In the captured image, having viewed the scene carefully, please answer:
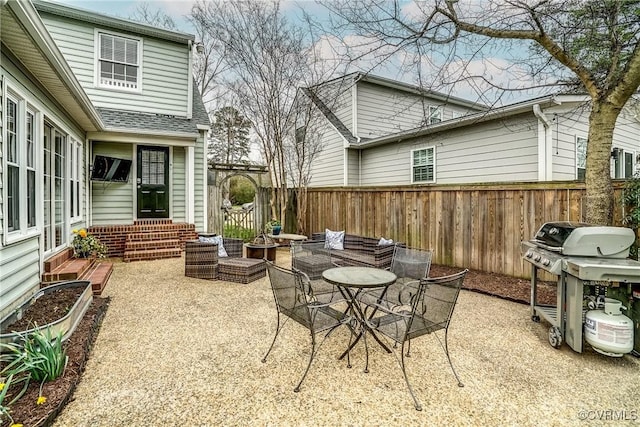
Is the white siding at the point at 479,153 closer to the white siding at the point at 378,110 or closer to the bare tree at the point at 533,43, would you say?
the white siding at the point at 378,110

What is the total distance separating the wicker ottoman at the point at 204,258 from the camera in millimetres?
5762

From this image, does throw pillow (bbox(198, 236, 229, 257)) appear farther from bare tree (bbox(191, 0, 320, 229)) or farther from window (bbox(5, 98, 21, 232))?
bare tree (bbox(191, 0, 320, 229))

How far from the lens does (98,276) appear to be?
5.15m

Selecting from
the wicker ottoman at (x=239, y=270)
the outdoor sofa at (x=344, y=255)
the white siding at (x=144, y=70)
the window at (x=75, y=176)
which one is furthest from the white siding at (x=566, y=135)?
the window at (x=75, y=176)

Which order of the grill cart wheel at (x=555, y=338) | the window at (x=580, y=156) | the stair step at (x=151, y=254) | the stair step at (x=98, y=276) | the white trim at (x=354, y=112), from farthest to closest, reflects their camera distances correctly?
1. the white trim at (x=354, y=112)
2. the stair step at (x=151, y=254)
3. the window at (x=580, y=156)
4. the stair step at (x=98, y=276)
5. the grill cart wheel at (x=555, y=338)

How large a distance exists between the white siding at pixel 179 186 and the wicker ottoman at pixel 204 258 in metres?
3.33

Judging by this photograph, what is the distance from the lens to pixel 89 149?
7.69 metres

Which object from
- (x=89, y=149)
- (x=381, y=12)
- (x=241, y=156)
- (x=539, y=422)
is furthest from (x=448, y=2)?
(x=241, y=156)

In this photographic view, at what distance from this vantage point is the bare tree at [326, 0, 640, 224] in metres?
3.91

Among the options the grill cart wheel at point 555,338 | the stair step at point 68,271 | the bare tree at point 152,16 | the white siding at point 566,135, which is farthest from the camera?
the bare tree at point 152,16

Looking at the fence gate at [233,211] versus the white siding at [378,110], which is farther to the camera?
the white siding at [378,110]

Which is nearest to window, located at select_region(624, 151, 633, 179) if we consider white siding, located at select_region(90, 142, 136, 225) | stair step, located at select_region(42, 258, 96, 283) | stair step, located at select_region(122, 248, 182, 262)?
stair step, located at select_region(122, 248, 182, 262)

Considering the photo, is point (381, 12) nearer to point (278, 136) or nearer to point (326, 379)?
point (326, 379)

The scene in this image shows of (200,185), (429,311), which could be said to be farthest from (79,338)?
(200,185)
